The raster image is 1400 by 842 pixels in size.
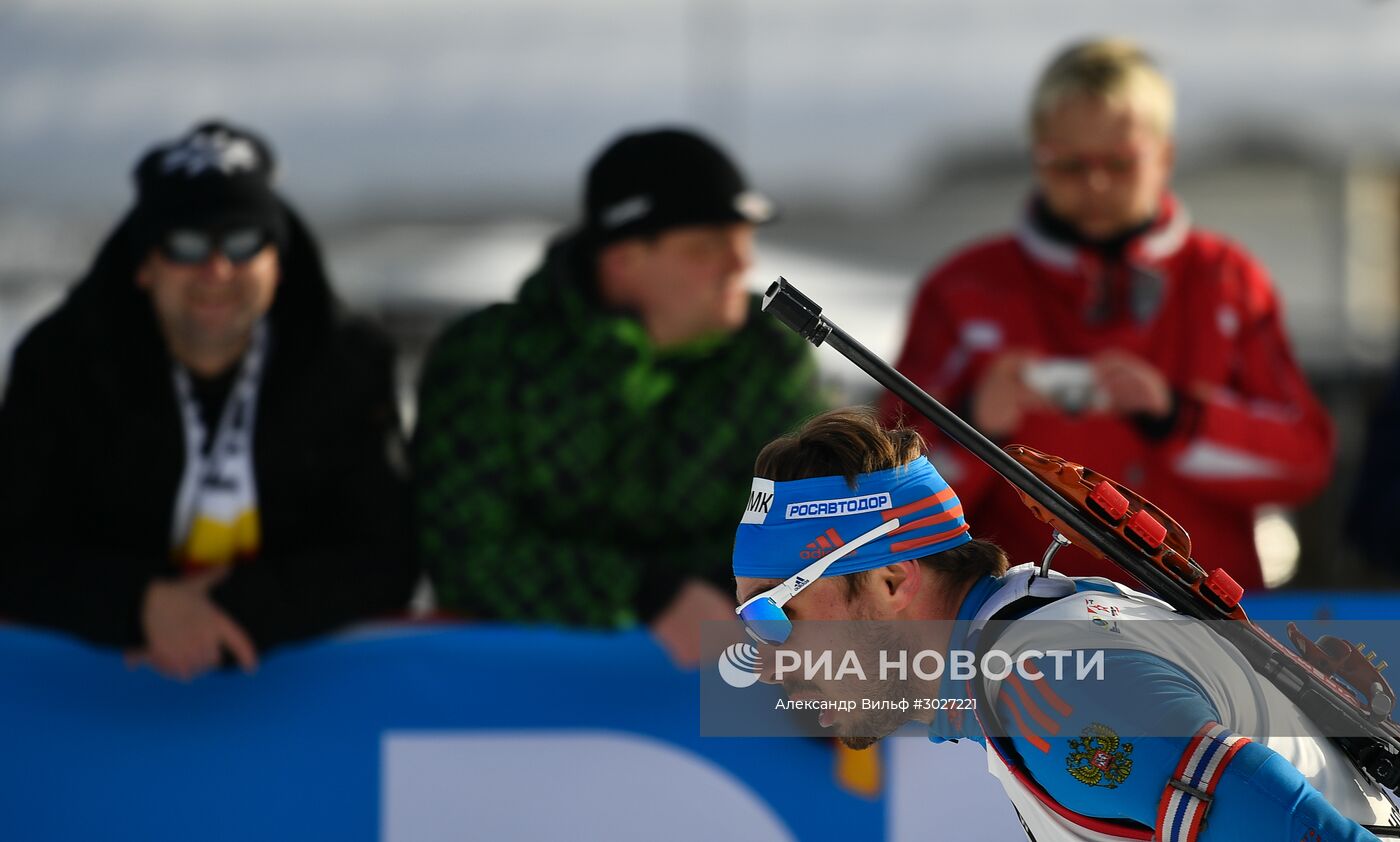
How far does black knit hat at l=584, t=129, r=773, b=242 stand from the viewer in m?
3.51

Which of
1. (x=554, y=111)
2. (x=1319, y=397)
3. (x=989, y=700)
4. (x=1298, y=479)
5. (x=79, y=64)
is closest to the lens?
(x=989, y=700)

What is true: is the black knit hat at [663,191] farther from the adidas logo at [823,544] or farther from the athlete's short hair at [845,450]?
the adidas logo at [823,544]

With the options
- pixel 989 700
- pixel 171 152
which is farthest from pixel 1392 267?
pixel 989 700

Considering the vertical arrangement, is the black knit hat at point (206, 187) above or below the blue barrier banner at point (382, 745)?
above

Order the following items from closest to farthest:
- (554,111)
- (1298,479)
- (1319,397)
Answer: (1298,479) < (1319,397) < (554,111)

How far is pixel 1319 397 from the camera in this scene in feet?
20.6

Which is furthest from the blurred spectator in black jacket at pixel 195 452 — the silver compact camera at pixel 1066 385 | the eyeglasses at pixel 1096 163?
the eyeglasses at pixel 1096 163

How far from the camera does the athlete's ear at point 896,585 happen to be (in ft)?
5.06

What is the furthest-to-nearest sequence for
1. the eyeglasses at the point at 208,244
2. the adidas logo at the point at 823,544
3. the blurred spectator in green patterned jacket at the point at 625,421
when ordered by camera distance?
the eyeglasses at the point at 208,244, the blurred spectator in green patterned jacket at the point at 625,421, the adidas logo at the point at 823,544

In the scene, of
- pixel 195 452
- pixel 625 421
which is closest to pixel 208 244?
pixel 195 452

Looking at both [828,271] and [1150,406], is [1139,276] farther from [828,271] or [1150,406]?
[828,271]

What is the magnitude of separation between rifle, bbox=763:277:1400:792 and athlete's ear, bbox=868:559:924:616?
0.40ft

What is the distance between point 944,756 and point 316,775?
1271 millimetres

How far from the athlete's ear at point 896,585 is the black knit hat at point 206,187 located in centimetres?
235
